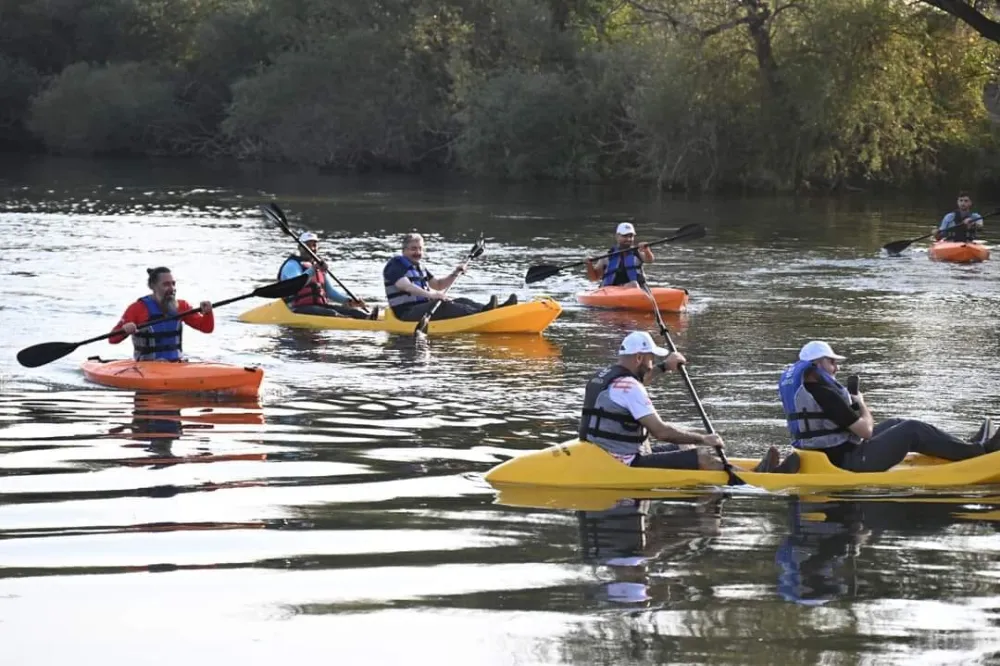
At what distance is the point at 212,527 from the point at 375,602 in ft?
5.82

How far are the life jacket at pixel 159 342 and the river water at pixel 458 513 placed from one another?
18.1 inches

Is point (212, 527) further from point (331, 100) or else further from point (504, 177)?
point (331, 100)

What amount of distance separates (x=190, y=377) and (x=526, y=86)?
32.0m

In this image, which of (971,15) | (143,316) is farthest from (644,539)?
(971,15)

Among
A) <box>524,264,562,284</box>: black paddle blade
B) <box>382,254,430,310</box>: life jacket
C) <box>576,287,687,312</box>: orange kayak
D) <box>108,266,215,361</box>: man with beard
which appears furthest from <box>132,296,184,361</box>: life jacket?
<box>576,287,687,312</box>: orange kayak

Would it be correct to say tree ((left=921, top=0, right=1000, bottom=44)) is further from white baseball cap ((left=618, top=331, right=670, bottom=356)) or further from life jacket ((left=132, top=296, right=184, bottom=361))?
white baseball cap ((left=618, top=331, right=670, bottom=356))

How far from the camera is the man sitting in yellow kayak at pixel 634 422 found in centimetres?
991

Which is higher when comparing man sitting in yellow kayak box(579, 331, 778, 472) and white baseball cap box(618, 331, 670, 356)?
white baseball cap box(618, 331, 670, 356)

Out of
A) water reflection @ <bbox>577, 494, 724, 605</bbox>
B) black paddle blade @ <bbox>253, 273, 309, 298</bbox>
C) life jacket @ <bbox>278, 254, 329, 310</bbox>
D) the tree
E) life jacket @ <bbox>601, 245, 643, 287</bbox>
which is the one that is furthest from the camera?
the tree

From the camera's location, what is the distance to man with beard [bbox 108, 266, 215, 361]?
13617mm

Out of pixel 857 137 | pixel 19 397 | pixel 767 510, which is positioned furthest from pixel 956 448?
pixel 857 137

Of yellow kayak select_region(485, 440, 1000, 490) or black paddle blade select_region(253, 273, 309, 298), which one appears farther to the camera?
black paddle blade select_region(253, 273, 309, 298)

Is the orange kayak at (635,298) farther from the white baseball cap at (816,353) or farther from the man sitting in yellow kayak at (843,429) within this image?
the white baseball cap at (816,353)

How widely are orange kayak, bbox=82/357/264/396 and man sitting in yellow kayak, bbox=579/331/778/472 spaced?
14.9 feet
